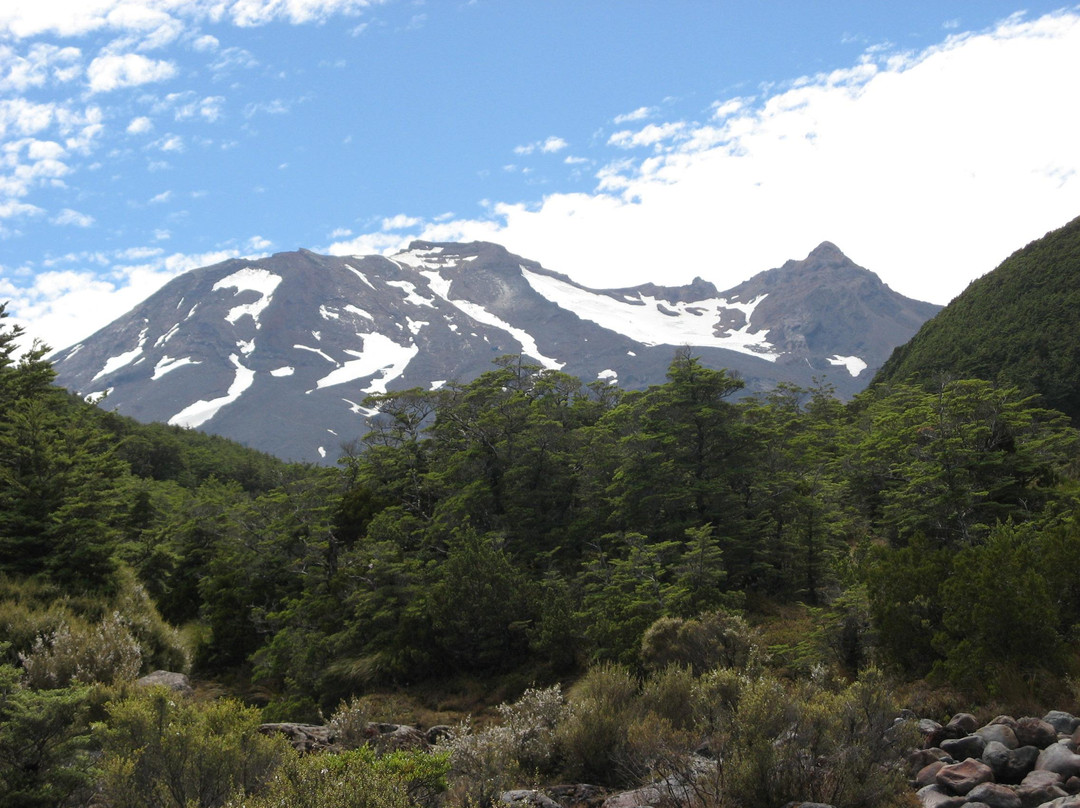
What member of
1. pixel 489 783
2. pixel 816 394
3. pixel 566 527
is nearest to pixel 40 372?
pixel 566 527

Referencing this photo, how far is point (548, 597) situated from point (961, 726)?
32.3 feet

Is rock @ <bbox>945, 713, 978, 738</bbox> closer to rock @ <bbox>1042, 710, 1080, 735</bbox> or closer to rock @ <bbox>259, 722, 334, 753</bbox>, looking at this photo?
rock @ <bbox>1042, 710, 1080, 735</bbox>

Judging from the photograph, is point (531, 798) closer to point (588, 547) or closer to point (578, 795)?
point (578, 795)

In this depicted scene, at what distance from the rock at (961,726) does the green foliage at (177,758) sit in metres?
7.00

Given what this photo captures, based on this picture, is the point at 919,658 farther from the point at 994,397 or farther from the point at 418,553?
the point at 418,553

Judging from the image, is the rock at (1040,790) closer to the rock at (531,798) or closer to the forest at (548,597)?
the forest at (548,597)

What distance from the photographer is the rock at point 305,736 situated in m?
9.78

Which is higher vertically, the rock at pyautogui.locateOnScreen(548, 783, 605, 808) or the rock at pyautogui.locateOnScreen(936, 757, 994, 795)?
the rock at pyautogui.locateOnScreen(936, 757, 994, 795)

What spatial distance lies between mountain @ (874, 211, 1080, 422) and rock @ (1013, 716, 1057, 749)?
2912 cm

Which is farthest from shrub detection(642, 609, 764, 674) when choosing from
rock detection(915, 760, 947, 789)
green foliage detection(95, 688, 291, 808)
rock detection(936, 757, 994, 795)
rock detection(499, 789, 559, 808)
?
green foliage detection(95, 688, 291, 808)

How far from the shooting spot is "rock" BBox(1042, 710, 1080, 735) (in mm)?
7668

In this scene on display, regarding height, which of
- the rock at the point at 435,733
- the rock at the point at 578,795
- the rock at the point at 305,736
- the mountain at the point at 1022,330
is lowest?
the rock at the point at 435,733

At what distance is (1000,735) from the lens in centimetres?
765

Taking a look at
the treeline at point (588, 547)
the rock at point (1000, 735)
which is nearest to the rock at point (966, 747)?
the rock at point (1000, 735)
